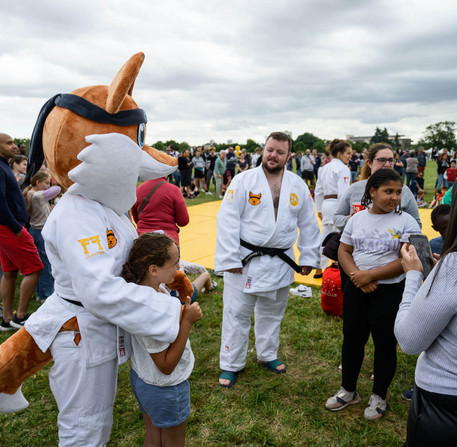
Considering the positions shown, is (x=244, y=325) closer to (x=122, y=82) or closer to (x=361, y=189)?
(x=361, y=189)

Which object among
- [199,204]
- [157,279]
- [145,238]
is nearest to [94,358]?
[157,279]

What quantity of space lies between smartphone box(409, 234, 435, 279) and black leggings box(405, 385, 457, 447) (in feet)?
1.87

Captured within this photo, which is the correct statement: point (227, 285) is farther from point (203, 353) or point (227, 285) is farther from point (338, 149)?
point (338, 149)

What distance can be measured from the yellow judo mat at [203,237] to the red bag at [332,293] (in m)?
1.01

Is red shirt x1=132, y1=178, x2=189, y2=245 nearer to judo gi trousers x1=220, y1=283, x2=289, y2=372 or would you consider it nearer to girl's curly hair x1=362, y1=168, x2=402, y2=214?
judo gi trousers x1=220, y1=283, x2=289, y2=372

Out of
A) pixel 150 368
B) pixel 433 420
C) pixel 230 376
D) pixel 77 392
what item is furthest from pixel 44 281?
pixel 433 420

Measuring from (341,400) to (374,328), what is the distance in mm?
672

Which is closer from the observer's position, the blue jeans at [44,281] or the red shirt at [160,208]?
the red shirt at [160,208]

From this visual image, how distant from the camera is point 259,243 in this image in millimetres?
3053

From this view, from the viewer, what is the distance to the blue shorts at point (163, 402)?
1771 mm

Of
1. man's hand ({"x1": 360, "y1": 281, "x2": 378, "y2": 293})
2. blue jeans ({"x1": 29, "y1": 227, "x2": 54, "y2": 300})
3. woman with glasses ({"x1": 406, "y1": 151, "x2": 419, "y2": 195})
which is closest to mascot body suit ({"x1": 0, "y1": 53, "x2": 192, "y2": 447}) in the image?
man's hand ({"x1": 360, "y1": 281, "x2": 378, "y2": 293})

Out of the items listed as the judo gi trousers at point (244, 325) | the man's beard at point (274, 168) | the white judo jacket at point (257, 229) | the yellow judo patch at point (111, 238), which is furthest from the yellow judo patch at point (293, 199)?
the yellow judo patch at point (111, 238)

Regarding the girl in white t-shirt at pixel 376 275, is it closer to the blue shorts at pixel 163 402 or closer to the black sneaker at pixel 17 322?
the blue shorts at pixel 163 402

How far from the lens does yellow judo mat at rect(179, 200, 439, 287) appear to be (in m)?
6.39
